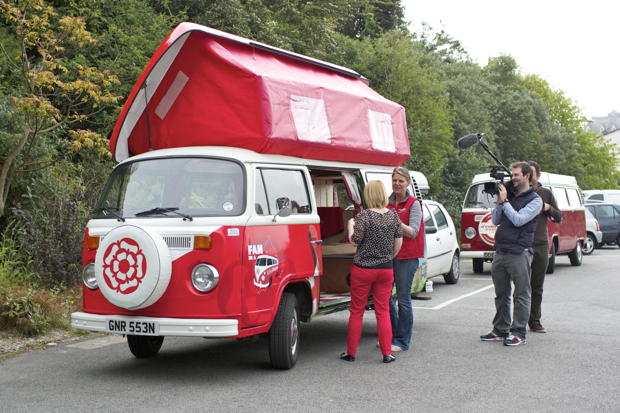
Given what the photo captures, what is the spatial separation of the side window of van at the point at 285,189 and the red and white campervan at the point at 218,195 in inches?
0.7

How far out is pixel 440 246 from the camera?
12656 mm

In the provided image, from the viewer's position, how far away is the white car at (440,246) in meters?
12.2

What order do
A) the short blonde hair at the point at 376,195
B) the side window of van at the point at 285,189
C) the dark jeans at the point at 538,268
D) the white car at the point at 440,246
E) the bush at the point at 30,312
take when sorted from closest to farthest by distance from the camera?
the side window of van at the point at 285,189 → the short blonde hair at the point at 376,195 → the bush at the point at 30,312 → the dark jeans at the point at 538,268 → the white car at the point at 440,246

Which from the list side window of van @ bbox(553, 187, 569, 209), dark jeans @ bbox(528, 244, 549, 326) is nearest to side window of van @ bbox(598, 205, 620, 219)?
side window of van @ bbox(553, 187, 569, 209)

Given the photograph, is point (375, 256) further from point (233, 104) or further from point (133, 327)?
point (133, 327)

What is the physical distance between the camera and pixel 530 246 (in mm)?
7422

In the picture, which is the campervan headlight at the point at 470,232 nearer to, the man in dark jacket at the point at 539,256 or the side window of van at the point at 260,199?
the man in dark jacket at the point at 539,256

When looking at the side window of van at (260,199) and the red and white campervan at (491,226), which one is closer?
the side window of van at (260,199)

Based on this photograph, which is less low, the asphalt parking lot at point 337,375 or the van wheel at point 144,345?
the van wheel at point 144,345

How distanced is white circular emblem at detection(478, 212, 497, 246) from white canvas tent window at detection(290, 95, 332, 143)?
Result: 28.6 ft

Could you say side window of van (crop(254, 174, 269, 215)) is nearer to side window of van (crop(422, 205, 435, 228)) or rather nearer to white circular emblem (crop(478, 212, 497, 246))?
side window of van (crop(422, 205, 435, 228))

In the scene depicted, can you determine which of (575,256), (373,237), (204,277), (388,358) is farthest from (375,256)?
(575,256)

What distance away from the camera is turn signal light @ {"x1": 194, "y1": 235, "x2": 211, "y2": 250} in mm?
5395

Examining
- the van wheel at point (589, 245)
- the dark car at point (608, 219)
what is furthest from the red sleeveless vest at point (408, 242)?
the dark car at point (608, 219)
